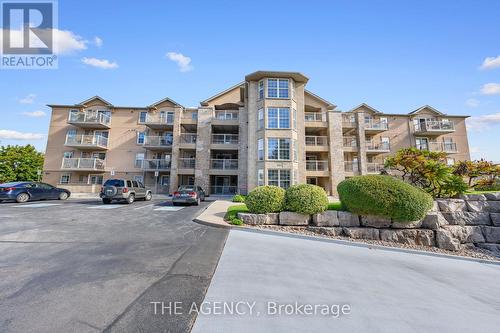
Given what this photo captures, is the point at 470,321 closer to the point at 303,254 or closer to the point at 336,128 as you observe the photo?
the point at 303,254

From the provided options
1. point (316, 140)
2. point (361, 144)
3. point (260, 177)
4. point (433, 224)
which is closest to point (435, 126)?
point (361, 144)

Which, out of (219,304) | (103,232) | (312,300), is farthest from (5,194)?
(312,300)

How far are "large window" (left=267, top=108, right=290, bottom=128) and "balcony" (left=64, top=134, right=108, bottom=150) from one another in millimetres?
21582

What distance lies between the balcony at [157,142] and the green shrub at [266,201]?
1839cm

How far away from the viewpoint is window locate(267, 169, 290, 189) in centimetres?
1877

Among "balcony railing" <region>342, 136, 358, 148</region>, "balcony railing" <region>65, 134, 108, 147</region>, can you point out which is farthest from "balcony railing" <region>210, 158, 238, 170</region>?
"balcony railing" <region>65, 134, 108, 147</region>

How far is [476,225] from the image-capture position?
866cm

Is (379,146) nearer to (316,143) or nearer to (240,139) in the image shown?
(316,143)

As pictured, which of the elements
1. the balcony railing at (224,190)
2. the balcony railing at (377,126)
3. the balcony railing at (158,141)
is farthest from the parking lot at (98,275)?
the balcony railing at (377,126)

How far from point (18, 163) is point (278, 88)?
4621 centimetres

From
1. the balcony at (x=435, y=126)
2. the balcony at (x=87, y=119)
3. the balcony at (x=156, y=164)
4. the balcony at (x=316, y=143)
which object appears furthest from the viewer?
the balcony at (x=435, y=126)

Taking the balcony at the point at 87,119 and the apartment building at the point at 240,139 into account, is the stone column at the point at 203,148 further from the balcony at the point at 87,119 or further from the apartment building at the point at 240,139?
the balcony at the point at 87,119

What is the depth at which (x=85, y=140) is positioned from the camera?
2436cm

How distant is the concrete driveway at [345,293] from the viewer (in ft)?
8.47
